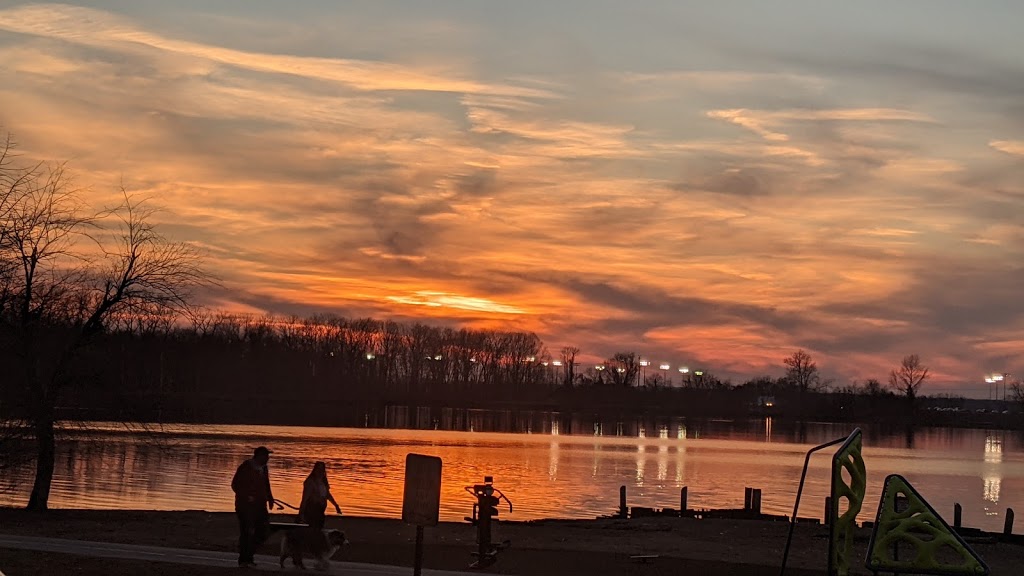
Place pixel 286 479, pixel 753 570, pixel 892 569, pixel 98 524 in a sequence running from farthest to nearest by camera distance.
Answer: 1. pixel 286 479
2. pixel 98 524
3. pixel 753 570
4. pixel 892 569

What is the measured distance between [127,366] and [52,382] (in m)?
4.36

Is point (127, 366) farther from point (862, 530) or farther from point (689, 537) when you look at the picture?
point (862, 530)

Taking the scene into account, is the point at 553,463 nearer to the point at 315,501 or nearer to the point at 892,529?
the point at 315,501

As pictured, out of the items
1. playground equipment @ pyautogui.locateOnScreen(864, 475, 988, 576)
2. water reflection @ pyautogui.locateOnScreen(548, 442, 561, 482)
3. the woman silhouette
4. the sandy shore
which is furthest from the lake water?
playground equipment @ pyautogui.locateOnScreen(864, 475, 988, 576)

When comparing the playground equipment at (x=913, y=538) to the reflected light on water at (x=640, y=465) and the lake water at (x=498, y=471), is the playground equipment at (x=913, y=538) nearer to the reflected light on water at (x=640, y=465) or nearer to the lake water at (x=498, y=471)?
the lake water at (x=498, y=471)

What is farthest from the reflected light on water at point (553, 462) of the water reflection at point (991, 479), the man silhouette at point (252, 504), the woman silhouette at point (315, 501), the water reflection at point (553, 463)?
the man silhouette at point (252, 504)

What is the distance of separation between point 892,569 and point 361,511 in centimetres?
3133

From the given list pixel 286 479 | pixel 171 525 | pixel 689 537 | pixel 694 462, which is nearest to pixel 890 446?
pixel 694 462

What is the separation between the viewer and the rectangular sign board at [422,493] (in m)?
16.2

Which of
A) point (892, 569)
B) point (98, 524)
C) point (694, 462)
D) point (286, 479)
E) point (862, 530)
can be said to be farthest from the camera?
point (694, 462)

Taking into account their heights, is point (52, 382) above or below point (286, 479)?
above

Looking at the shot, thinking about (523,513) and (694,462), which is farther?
(694,462)

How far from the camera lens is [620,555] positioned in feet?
90.2

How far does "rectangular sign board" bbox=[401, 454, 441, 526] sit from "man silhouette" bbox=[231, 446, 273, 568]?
17.8ft
